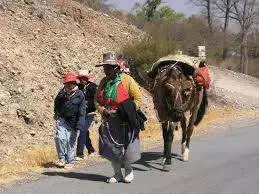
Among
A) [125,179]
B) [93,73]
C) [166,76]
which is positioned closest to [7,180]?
[125,179]

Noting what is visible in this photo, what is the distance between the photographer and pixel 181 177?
10.0 meters

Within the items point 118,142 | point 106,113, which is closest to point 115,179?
point 118,142

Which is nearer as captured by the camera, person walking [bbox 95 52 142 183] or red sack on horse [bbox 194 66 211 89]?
person walking [bbox 95 52 142 183]

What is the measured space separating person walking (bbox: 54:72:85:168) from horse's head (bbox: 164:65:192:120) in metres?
1.50

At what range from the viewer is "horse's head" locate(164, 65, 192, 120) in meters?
10.7

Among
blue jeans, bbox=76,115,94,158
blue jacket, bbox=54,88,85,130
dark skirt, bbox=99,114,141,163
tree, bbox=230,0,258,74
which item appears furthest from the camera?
tree, bbox=230,0,258,74

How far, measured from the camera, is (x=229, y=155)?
12.5 metres

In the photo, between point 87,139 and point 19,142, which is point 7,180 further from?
point 19,142

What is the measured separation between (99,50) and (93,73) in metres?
1.87

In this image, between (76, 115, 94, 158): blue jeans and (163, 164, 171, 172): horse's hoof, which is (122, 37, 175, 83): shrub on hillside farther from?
(163, 164, 171, 172): horse's hoof

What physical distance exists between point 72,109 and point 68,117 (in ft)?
0.54

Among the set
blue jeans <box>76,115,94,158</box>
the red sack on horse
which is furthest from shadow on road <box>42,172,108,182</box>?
the red sack on horse

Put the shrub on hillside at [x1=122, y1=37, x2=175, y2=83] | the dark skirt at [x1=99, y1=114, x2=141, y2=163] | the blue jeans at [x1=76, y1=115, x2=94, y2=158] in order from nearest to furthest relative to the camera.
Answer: the dark skirt at [x1=99, y1=114, x2=141, y2=163] < the blue jeans at [x1=76, y1=115, x2=94, y2=158] < the shrub on hillside at [x1=122, y1=37, x2=175, y2=83]

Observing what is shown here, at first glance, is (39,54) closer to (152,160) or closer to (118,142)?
(152,160)
